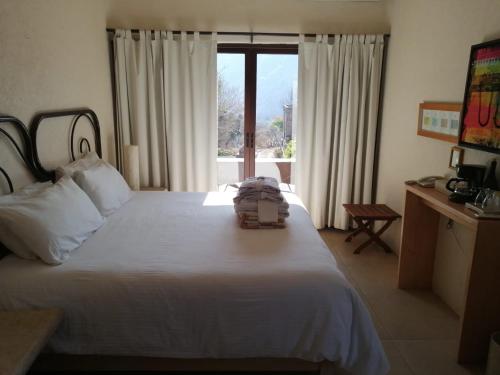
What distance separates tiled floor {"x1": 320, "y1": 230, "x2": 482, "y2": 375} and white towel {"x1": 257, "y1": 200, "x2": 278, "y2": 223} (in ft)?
3.24

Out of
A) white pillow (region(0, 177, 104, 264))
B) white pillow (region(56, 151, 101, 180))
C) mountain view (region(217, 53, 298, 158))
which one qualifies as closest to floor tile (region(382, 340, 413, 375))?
white pillow (region(0, 177, 104, 264))

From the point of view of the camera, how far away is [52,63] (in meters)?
2.68

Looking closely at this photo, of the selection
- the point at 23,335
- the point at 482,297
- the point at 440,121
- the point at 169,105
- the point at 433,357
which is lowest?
the point at 433,357

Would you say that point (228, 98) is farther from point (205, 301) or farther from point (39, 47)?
point (205, 301)

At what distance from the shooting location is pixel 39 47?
2516mm

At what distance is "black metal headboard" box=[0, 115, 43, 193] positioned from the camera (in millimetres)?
2139

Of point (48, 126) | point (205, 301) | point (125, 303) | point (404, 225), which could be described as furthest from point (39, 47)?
point (404, 225)

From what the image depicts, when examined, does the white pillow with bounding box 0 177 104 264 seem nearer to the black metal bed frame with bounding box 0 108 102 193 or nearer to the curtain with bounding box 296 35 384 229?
the black metal bed frame with bounding box 0 108 102 193

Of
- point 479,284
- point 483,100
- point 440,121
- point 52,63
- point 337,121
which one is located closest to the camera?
point 479,284

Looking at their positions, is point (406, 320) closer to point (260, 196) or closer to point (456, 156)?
point (456, 156)

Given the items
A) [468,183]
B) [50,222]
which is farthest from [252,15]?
[50,222]

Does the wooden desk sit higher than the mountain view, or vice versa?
the mountain view

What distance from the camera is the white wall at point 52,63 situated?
2211mm

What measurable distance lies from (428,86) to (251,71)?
1.78m
